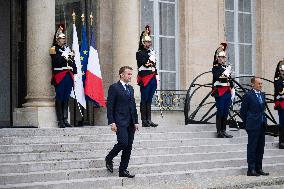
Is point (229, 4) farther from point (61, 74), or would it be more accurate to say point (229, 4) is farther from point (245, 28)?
point (61, 74)

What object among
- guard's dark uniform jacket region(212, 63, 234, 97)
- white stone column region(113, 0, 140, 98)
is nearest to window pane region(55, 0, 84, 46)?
white stone column region(113, 0, 140, 98)

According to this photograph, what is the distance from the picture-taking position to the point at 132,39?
15062 mm

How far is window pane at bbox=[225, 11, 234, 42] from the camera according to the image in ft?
61.5

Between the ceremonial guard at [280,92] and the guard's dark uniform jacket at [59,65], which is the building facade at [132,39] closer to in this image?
the guard's dark uniform jacket at [59,65]

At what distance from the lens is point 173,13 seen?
1748 centimetres

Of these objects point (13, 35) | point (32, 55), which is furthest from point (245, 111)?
point (13, 35)

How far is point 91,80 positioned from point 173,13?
4.61 metres

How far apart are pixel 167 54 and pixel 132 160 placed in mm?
7140

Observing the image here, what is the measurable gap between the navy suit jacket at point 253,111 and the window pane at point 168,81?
20.5 feet

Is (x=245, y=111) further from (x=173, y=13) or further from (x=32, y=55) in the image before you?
(x=173, y=13)

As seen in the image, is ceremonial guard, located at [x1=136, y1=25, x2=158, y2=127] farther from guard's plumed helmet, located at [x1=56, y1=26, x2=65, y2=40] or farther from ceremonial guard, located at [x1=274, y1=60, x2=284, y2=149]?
ceremonial guard, located at [x1=274, y1=60, x2=284, y2=149]

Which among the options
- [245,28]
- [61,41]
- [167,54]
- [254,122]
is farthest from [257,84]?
[245,28]

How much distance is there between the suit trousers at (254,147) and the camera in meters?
10.9

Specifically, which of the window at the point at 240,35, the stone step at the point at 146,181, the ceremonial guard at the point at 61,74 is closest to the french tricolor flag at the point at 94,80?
the ceremonial guard at the point at 61,74
